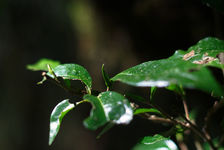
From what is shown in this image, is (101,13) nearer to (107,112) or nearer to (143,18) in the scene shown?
(143,18)

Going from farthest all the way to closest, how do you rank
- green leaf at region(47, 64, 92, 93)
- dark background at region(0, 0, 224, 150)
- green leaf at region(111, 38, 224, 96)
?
dark background at region(0, 0, 224, 150) < green leaf at region(47, 64, 92, 93) < green leaf at region(111, 38, 224, 96)

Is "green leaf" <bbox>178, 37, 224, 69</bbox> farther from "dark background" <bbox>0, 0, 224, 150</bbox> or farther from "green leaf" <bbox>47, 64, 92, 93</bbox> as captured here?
"dark background" <bbox>0, 0, 224, 150</bbox>

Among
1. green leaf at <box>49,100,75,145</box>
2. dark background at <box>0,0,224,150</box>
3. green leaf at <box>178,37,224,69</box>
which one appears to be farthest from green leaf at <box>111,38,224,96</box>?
dark background at <box>0,0,224,150</box>

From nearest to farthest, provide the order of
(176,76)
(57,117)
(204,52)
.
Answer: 1. (176,76)
2. (57,117)
3. (204,52)

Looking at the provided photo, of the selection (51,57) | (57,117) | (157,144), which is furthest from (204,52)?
(51,57)

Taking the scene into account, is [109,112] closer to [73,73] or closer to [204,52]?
[73,73]

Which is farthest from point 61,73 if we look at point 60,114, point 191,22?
point 191,22
